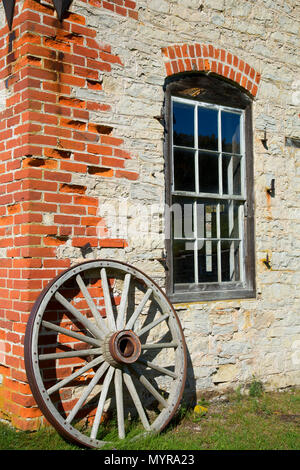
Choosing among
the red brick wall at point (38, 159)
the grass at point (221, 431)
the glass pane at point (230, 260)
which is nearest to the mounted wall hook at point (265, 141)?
the glass pane at point (230, 260)

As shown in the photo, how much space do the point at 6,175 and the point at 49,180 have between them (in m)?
0.43

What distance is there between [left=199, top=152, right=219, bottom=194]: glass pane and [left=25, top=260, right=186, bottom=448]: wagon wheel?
54.2 inches

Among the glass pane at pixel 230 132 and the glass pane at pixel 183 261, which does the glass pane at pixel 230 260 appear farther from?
the glass pane at pixel 230 132

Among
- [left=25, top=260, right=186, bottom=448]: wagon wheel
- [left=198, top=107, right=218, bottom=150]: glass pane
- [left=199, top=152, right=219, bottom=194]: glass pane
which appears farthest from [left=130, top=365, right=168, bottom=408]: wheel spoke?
[left=198, top=107, right=218, bottom=150]: glass pane

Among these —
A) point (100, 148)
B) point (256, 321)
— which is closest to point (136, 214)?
point (100, 148)

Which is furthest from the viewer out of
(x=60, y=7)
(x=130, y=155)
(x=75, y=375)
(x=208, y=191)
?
(x=208, y=191)

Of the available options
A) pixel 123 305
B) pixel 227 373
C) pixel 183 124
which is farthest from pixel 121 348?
pixel 183 124

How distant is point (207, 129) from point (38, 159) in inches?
81.2

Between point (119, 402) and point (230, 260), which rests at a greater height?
point (230, 260)

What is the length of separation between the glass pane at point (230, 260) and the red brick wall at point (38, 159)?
1.50 metres

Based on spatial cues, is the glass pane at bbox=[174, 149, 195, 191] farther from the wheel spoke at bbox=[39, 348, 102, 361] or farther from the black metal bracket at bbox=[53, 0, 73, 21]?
the wheel spoke at bbox=[39, 348, 102, 361]

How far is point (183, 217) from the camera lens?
4.94m

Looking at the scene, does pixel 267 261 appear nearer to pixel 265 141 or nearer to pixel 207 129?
pixel 265 141

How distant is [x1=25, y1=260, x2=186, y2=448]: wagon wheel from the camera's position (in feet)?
11.8
